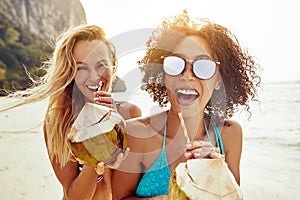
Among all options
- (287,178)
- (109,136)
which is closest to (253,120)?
(287,178)

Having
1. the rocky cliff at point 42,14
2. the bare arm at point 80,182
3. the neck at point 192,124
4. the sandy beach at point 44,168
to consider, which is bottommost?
the sandy beach at point 44,168

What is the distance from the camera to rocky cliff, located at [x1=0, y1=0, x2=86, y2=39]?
28.6 metres

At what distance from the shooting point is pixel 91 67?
2.30 meters

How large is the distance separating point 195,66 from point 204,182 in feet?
2.94

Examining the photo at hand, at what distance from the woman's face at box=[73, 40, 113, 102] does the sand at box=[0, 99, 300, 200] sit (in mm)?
2282

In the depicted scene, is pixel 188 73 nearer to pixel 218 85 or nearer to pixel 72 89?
pixel 218 85

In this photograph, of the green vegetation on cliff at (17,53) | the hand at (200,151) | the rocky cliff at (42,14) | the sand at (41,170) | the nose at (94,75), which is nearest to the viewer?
the hand at (200,151)

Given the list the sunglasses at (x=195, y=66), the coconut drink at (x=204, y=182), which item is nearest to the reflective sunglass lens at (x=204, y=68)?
the sunglasses at (x=195, y=66)

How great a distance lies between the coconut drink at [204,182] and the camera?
1.26m

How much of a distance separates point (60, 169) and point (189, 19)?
126cm

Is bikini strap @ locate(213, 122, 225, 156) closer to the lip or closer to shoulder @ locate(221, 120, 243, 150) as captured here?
shoulder @ locate(221, 120, 243, 150)

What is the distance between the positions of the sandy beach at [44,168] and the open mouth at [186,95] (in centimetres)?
177

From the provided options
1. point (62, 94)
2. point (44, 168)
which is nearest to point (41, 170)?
point (44, 168)

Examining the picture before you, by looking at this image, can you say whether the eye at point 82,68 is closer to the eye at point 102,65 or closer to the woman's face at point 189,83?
the eye at point 102,65
